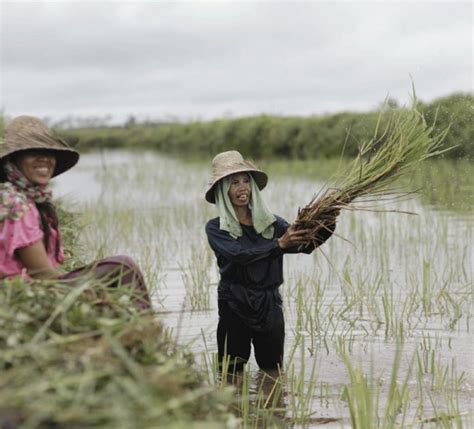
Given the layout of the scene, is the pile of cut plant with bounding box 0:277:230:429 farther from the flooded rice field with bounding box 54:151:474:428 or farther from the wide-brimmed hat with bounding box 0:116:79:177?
the wide-brimmed hat with bounding box 0:116:79:177

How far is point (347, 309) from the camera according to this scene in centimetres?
558

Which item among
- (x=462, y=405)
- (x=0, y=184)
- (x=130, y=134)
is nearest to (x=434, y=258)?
(x=462, y=405)

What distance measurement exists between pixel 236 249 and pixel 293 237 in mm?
317

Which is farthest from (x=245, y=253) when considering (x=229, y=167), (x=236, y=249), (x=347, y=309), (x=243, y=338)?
(x=347, y=309)

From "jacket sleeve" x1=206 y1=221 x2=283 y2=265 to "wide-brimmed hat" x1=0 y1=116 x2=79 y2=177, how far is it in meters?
1.31

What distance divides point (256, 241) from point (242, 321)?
1.42 ft

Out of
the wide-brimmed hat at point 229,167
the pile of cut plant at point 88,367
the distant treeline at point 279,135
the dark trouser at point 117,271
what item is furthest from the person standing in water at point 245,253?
the distant treeline at point 279,135

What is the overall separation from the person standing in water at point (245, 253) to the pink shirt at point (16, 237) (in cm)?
150

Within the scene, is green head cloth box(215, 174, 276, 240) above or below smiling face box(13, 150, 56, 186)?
below

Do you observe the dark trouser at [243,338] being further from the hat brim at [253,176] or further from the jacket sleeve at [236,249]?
the hat brim at [253,176]

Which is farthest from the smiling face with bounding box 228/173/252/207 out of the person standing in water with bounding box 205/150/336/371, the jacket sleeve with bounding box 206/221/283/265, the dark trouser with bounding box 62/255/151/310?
the dark trouser with bounding box 62/255/151/310

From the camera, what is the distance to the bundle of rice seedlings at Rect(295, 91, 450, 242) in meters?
4.14

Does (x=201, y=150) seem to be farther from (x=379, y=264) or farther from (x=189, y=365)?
(x=189, y=365)

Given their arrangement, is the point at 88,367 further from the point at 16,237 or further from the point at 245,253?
the point at 245,253
